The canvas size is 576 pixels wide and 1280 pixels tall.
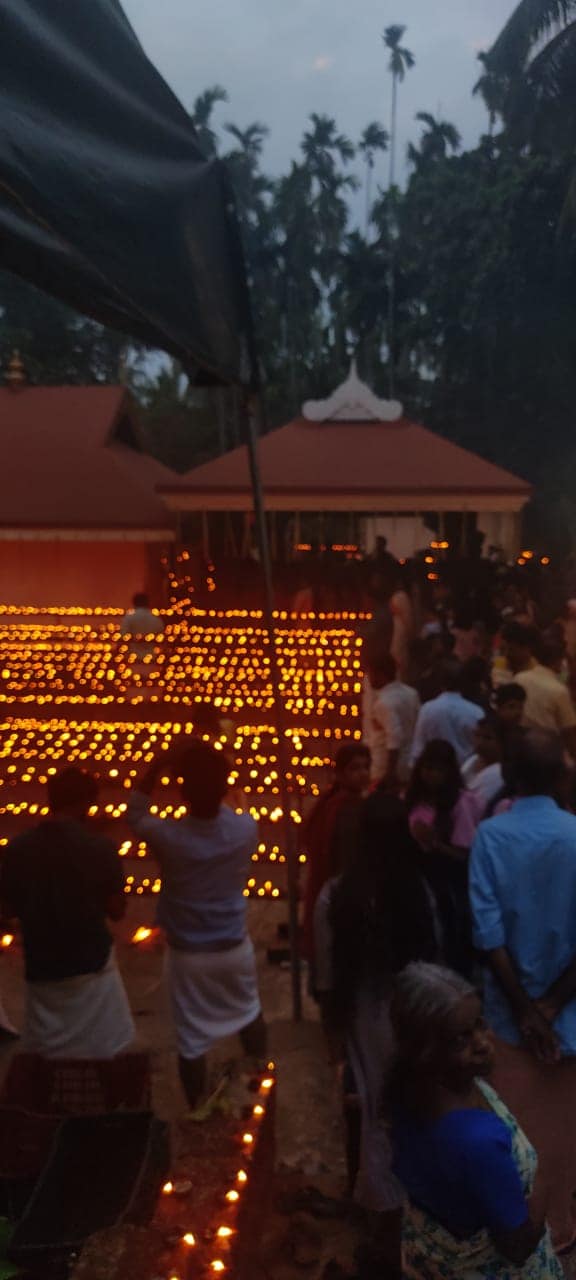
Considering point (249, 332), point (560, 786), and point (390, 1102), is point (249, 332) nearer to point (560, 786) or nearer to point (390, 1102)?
point (560, 786)

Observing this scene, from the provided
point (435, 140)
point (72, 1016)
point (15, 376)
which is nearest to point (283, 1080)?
point (72, 1016)

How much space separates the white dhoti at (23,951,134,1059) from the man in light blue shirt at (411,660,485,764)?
2.68m

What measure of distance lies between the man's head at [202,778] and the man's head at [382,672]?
320 centimetres

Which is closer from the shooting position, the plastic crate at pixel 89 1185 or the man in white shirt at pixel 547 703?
the plastic crate at pixel 89 1185

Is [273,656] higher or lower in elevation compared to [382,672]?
higher

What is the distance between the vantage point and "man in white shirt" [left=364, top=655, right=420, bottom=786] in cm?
728

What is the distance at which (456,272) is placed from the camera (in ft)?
99.2

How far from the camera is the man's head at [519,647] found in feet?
23.2

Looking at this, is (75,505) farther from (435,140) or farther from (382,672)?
(435,140)

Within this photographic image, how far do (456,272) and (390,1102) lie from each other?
30258 millimetres

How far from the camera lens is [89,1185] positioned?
9.60ft

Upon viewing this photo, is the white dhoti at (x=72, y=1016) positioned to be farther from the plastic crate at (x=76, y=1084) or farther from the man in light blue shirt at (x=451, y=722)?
the man in light blue shirt at (x=451, y=722)

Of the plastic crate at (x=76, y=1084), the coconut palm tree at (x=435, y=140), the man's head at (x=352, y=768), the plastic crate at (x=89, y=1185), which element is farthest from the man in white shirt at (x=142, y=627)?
the coconut palm tree at (x=435, y=140)

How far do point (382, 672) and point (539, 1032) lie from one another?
4123 mm
